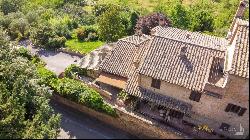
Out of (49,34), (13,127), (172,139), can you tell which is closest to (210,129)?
(172,139)

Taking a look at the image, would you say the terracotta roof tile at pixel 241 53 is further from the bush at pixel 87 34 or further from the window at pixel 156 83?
the bush at pixel 87 34

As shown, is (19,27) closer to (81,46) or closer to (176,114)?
(81,46)

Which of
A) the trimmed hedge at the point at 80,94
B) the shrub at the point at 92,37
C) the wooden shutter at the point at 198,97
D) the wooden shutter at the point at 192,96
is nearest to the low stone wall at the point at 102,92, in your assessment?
the trimmed hedge at the point at 80,94

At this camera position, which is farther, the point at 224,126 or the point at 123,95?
the point at 123,95

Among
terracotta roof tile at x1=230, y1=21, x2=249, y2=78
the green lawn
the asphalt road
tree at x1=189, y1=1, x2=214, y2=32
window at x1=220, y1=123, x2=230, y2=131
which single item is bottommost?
the asphalt road

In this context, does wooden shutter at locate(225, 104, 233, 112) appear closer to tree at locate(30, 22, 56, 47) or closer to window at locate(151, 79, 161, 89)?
window at locate(151, 79, 161, 89)

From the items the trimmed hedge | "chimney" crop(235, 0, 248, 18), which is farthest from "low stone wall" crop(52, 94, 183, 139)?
"chimney" crop(235, 0, 248, 18)

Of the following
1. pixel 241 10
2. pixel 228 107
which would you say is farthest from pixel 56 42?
pixel 228 107
